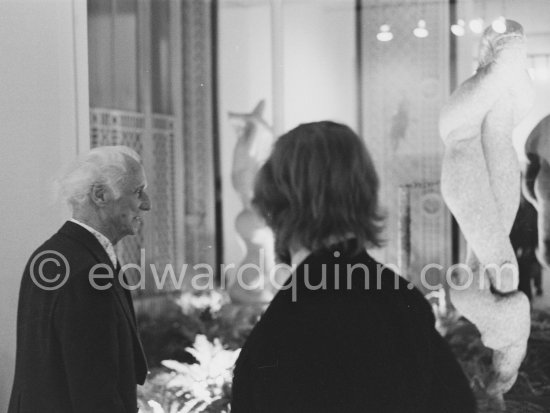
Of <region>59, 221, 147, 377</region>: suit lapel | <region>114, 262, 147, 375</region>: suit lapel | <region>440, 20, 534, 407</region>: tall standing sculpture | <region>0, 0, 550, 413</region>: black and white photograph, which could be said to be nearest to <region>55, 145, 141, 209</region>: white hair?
<region>59, 221, 147, 377</region>: suit lapel


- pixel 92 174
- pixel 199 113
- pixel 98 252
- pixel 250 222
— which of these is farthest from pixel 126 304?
pixel 199 113

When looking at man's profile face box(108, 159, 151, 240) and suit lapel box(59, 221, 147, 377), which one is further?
man's profile face box(108, 159, 151, 240)

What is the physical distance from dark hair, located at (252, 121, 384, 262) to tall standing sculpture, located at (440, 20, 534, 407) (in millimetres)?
2344

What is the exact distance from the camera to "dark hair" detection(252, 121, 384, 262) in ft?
6.25

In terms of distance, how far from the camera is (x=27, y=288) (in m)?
2.88

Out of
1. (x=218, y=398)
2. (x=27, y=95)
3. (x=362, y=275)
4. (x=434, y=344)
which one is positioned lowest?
(x=218, y=398)

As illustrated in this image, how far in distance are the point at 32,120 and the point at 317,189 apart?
2.86m

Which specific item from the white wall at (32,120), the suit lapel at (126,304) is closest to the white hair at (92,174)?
the suit lapel at (126,304)

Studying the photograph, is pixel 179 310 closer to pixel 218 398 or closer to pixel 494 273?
pixel 218 398

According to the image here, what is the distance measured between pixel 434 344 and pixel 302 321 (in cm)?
26

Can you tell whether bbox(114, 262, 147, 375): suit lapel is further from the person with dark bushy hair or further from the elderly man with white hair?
the person with dark bushy hair

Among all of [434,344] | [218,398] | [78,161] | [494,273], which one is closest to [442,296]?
[494,273]

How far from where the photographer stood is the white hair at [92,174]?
3.01 m

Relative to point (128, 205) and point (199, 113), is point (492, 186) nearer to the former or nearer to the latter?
point (199, 113)
